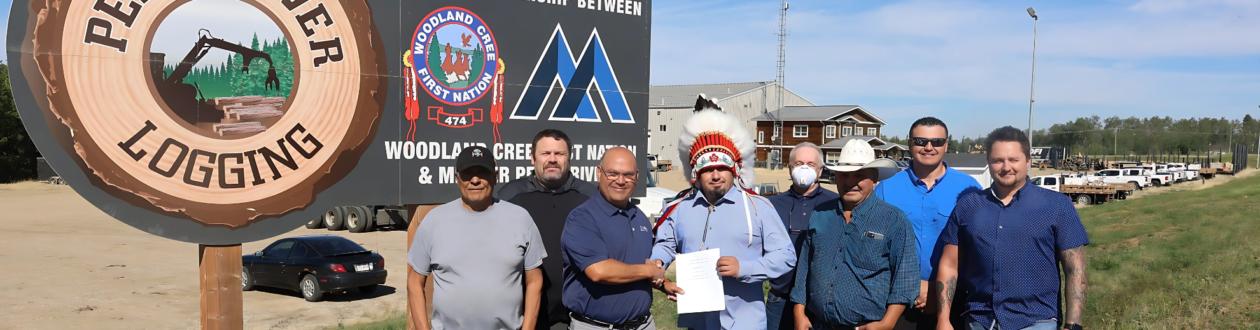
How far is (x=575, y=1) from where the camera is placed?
20.0 feet

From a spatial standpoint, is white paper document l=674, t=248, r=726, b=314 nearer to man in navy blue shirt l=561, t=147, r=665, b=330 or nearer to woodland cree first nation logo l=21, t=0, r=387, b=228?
man in navy blue shirt l=561, t=147, r=665, b=330

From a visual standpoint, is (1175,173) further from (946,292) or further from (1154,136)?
(1154,136)

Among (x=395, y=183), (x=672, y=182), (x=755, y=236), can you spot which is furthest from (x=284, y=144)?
(x=672, y=182)

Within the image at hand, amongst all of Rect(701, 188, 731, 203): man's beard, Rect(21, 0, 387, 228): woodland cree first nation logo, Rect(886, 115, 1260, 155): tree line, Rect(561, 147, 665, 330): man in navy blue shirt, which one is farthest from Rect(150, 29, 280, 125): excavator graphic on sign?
Rect(886, 115, 1260, 155): tree line

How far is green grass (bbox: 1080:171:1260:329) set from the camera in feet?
25.1

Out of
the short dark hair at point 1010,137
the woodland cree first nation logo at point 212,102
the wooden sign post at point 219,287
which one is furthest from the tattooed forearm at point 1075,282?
the wooden sign post at point 219,287

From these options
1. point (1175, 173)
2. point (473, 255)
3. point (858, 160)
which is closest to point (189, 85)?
point (473, 255)

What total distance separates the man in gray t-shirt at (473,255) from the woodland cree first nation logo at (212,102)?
167cm

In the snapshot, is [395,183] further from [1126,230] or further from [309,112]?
[1126,230]

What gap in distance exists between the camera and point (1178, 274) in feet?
31.1

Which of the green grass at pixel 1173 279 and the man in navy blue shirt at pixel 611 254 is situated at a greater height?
the man in navy blue shirt at pixel 611 254

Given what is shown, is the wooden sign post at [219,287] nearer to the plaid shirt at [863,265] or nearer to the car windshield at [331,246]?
the plaid shirt at [863,265]

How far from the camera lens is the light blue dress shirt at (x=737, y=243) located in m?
3.86

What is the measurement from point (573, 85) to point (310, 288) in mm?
7988
